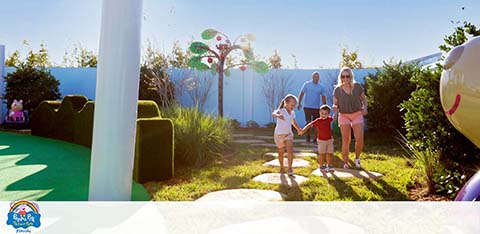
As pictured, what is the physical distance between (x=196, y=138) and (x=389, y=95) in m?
3.85

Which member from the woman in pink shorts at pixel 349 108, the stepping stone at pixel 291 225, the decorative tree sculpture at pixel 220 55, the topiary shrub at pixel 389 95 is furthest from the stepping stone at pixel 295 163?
the decorative tree sculpture at pixel 220 55

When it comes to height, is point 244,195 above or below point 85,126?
below

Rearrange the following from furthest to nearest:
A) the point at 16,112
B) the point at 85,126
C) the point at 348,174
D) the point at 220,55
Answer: the point at 220,55 → the point at 16,112 → the point at 85,126 → the point at 348,174

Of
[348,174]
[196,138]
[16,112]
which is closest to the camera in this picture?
[348,174]

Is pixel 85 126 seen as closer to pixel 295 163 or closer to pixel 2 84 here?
pixel 295 163

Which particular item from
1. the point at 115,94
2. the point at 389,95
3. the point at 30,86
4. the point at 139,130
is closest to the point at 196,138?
the point at 139,130

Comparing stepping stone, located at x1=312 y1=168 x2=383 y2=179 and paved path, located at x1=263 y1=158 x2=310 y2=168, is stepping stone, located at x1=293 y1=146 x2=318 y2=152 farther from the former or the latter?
stepping stone, located at x1=312 y1=168 x2=383 y2=179

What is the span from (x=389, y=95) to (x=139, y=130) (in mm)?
4685

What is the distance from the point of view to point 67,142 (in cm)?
551

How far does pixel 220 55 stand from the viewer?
824cm

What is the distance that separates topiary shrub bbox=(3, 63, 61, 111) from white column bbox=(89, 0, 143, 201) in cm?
703

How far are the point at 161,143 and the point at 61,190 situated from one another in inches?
34.6

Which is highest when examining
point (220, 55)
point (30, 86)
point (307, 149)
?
point (220, 55)

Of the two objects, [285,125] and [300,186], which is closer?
[300,186]
